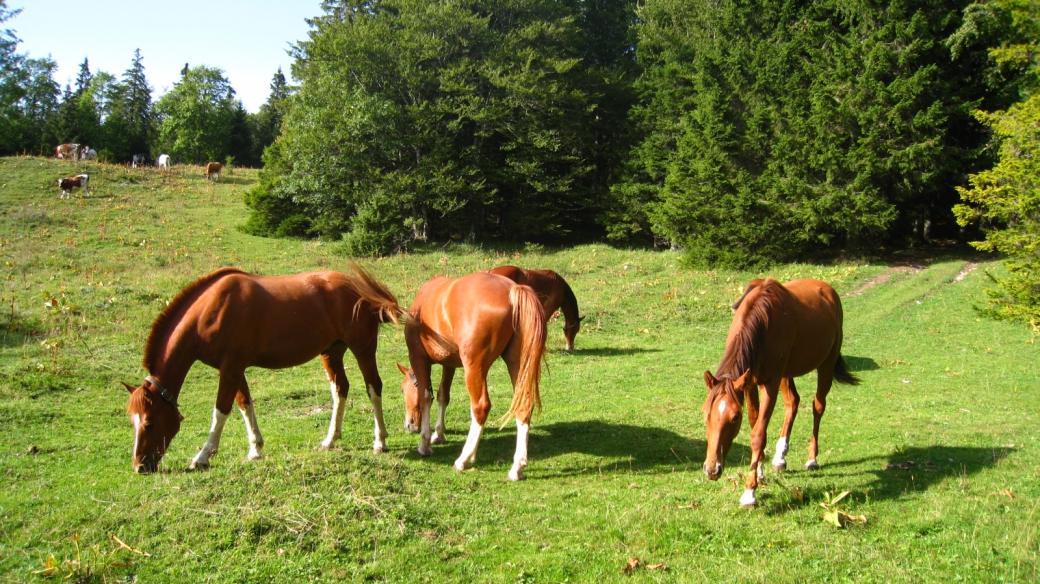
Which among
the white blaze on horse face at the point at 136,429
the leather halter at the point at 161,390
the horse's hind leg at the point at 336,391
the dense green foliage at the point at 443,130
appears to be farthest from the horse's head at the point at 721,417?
the dense green foliage at the point at 443,130

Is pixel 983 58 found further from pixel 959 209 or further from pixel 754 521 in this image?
pixel 754 521

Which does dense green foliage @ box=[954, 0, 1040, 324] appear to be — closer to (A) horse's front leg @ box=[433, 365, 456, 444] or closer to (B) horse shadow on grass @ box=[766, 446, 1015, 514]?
(B) horse shadow on grass @ box=[766, 446, 1015, 514]

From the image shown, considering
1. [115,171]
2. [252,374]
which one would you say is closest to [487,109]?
[115,171]

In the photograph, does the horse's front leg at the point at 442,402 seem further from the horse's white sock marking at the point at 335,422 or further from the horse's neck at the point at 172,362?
the horse's neck at the point at 172,362

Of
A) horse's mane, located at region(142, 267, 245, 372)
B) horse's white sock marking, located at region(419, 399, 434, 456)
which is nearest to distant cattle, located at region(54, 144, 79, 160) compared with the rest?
horse's mane, located at region(142, 267, 245, 372)

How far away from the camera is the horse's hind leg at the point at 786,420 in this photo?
6.95 metres

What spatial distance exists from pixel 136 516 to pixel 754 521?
16.7 ft

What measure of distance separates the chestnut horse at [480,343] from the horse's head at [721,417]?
6.19ft

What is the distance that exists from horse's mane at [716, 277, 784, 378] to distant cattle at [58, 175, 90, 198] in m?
32.0

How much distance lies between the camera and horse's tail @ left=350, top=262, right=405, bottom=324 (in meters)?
7.59

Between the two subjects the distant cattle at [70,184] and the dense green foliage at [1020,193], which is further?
the distant cattle at [70,184]

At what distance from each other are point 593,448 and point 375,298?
337cm

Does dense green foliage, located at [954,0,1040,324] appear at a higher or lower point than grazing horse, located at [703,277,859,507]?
higher

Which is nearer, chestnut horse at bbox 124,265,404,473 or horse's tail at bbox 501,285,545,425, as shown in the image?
chestnut horse at bbox 124,265,404,473
